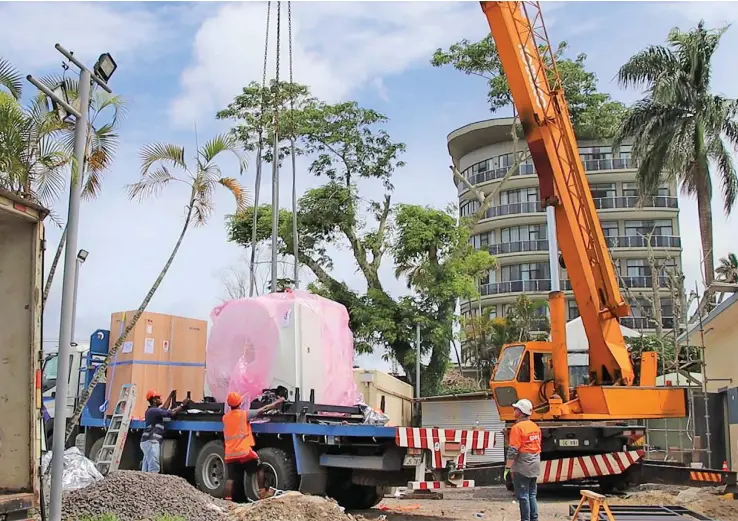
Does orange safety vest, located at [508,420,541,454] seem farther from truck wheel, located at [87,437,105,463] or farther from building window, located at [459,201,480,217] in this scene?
building window, located at [459,201,480,217]

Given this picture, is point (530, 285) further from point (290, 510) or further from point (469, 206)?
point (290, 510)

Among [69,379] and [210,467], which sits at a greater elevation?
[69,379]

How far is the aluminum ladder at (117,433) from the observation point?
12461mm

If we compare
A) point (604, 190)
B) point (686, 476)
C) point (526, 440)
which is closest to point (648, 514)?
point (526, 440)

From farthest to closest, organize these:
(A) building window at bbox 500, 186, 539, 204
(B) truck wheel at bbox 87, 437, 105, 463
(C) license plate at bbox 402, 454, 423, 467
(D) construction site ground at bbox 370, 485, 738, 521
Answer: (A) building window at bbox 500, 186, 539, 204 < (B) truck wheel at bbox 87, 437, 105, 463 < (D) construction site ground at bbox 370, 485, 738, 521 < (C) license plate at bbox 402, 454, 423, 467

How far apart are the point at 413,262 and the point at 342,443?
16295mm

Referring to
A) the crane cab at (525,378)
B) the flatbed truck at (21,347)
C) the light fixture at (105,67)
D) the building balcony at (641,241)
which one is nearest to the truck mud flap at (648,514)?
the crane cab at (525,378)

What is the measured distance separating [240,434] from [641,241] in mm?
43662

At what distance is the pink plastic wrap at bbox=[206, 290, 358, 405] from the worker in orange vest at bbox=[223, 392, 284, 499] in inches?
23.8

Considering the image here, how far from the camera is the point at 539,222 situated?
5209 cm

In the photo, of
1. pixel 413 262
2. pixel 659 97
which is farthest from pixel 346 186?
pixel 659 97

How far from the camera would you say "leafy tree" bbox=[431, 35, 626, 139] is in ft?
96.6

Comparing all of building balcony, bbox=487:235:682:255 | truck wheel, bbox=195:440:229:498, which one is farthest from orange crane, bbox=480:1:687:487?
building balcony, bbox=487:235:682:255

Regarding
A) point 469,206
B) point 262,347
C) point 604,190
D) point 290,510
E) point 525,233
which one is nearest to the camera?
point 290,510
